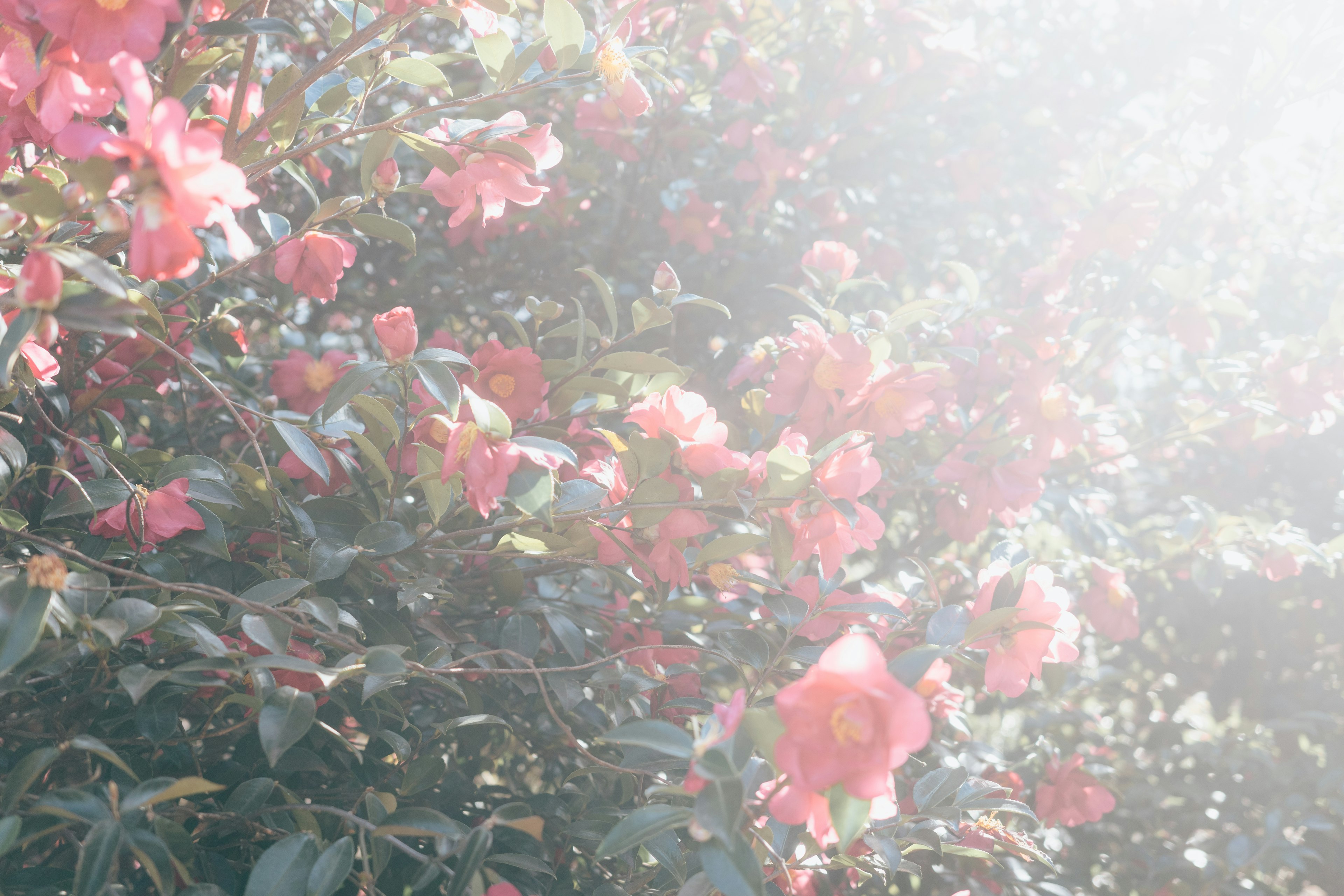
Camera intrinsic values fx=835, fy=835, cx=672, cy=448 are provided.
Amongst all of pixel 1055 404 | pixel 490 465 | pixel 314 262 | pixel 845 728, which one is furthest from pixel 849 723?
pixel 1055 404

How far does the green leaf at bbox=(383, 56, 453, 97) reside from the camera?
0.74 metres

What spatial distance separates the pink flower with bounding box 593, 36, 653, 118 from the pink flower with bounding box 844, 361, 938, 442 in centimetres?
40

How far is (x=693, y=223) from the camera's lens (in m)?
1.66

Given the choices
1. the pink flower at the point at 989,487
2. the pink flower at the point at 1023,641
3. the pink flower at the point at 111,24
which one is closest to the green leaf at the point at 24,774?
the pink flower at the point at 111,24

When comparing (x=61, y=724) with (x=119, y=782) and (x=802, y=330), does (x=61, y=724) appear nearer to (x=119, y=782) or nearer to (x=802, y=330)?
(x=119, y=782)

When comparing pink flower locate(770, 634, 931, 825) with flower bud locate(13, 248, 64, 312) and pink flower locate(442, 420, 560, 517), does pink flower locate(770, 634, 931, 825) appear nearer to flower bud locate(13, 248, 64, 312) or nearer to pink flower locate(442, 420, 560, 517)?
pink flower locate(442, 420, 560, 517)

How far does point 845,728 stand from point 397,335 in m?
0.51

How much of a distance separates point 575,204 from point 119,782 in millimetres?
1235

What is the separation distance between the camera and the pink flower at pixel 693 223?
1.66 meters

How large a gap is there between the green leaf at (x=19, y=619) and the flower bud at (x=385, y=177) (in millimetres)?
436

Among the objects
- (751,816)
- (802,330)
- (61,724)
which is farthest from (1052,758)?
(61,724)

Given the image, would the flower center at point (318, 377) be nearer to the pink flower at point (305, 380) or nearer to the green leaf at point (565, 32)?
the pink flower at point (305, 380)

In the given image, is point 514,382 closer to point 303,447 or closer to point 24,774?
point 303,447

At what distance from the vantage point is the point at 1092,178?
150cm
